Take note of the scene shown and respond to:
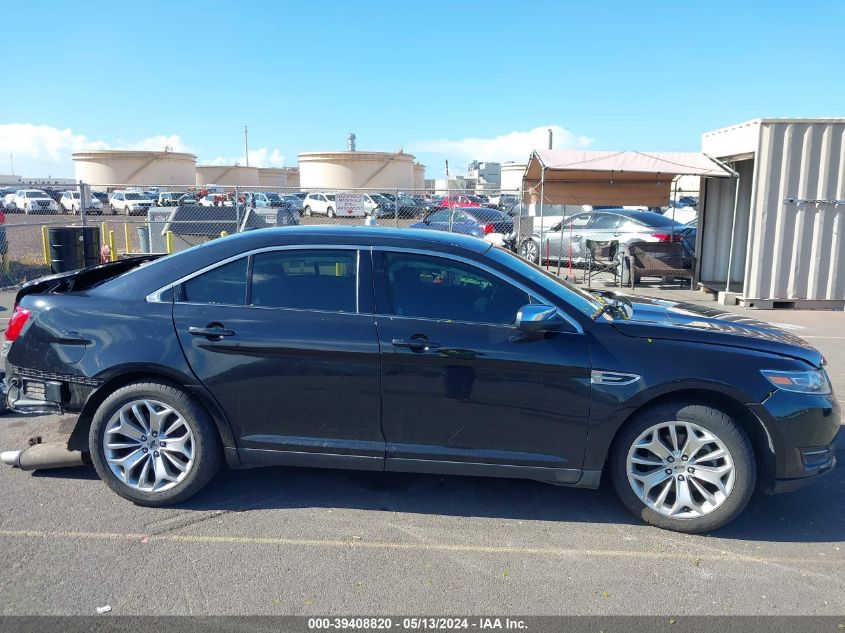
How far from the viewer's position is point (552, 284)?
4.21 metres

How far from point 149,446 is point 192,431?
0.30 m

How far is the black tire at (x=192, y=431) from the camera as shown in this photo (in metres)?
3.93

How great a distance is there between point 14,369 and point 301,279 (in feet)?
6.26

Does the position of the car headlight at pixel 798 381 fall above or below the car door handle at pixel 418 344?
below

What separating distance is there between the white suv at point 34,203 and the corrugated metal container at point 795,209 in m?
37.0

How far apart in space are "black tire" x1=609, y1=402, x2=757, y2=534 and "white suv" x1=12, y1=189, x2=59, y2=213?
40175 millimetres

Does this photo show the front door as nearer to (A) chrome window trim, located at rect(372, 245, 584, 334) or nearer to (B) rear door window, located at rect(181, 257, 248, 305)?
(A) chrome window trim, located at rect(372, 245, 584, 334)

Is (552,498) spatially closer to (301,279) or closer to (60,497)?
(301,279)

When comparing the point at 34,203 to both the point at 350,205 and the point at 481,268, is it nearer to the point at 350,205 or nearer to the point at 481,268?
the point at 350,205

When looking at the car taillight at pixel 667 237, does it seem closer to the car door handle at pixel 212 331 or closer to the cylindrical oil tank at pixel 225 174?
the car door handle at pixel 212 331

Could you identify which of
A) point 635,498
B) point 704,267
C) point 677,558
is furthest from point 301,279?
point 704,267

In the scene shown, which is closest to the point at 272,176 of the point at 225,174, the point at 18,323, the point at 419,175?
the point at 225,174

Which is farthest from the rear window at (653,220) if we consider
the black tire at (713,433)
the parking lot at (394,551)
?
the black tire at (713,433)

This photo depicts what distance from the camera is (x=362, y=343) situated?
3.78 m
